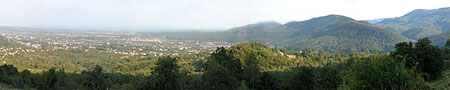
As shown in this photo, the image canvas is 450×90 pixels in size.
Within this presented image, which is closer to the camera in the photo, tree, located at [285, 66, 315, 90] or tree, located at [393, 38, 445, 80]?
tree, located at [393, 38, 445, 80]

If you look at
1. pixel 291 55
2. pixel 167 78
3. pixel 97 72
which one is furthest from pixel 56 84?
pixel 291 55

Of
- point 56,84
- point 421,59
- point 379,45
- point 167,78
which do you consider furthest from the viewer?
point 379,45

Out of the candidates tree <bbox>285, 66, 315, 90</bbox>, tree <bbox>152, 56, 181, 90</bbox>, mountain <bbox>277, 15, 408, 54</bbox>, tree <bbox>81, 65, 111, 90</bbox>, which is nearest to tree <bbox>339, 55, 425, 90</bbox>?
tree <bbox>152, 56, 181, 90</bbox>

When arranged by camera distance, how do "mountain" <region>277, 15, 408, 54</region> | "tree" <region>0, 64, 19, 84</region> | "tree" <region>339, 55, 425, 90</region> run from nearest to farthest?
"tree" <region>339, 55, 425, 90</region> < "tree" <region>0, 64, 19, 84</region> < "mountain" <region>277, 15, 408, 54</region>

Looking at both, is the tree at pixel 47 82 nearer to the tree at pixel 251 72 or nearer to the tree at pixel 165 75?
the tree at pixel 165 75

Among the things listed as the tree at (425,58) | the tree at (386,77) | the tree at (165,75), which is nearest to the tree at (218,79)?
the tree at (165,75)

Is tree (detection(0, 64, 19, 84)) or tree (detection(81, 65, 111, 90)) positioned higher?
tree (detection(81, 65, 111, 90))

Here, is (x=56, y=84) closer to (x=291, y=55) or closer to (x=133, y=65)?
(x=133, y=65)

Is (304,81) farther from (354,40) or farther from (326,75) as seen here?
(354,40)

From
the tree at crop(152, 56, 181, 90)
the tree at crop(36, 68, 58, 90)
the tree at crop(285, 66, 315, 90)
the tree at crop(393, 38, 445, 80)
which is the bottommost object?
the tree at crop(36, 68, 58, 90)

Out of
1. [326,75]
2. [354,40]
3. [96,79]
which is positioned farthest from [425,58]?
[354,40]

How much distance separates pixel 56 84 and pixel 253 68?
26.9 metres

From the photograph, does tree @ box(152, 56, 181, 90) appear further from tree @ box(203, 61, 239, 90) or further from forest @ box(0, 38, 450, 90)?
tree @ box(203, 61, 239, 90)

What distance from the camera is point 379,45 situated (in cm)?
14562
